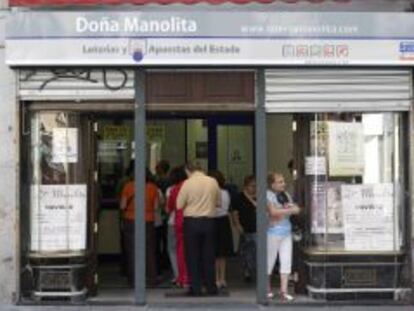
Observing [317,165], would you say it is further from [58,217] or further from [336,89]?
[58,217]

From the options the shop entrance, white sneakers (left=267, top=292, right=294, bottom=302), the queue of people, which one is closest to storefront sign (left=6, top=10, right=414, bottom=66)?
the queue of people

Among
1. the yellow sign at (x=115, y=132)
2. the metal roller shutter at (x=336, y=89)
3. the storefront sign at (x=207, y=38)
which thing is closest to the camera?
the storefront sign at (x=207, y=38)

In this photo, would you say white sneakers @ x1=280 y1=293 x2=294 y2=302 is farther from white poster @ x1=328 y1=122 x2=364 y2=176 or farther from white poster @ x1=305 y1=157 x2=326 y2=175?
white poster @ x1=328 y1=122 x2=364 y2=176

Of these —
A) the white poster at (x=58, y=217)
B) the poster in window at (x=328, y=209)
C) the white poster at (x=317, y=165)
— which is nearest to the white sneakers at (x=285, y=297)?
the poster in window at (x=328, y=209)

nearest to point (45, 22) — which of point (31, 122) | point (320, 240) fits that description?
point (31, 122)

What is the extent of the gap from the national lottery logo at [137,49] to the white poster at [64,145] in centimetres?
135

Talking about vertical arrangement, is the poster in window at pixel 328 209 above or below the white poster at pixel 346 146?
below

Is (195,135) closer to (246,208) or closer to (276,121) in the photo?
(276,121)

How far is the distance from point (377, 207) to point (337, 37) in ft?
7.53

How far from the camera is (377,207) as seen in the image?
12336 mm

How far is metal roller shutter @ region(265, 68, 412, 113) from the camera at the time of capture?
1205cm

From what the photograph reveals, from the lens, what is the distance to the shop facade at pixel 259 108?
11711mm

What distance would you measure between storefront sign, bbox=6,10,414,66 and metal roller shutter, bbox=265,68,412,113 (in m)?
0.26

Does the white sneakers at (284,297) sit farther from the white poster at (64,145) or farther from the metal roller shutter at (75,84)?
the metal roller shutter at (75,84)
